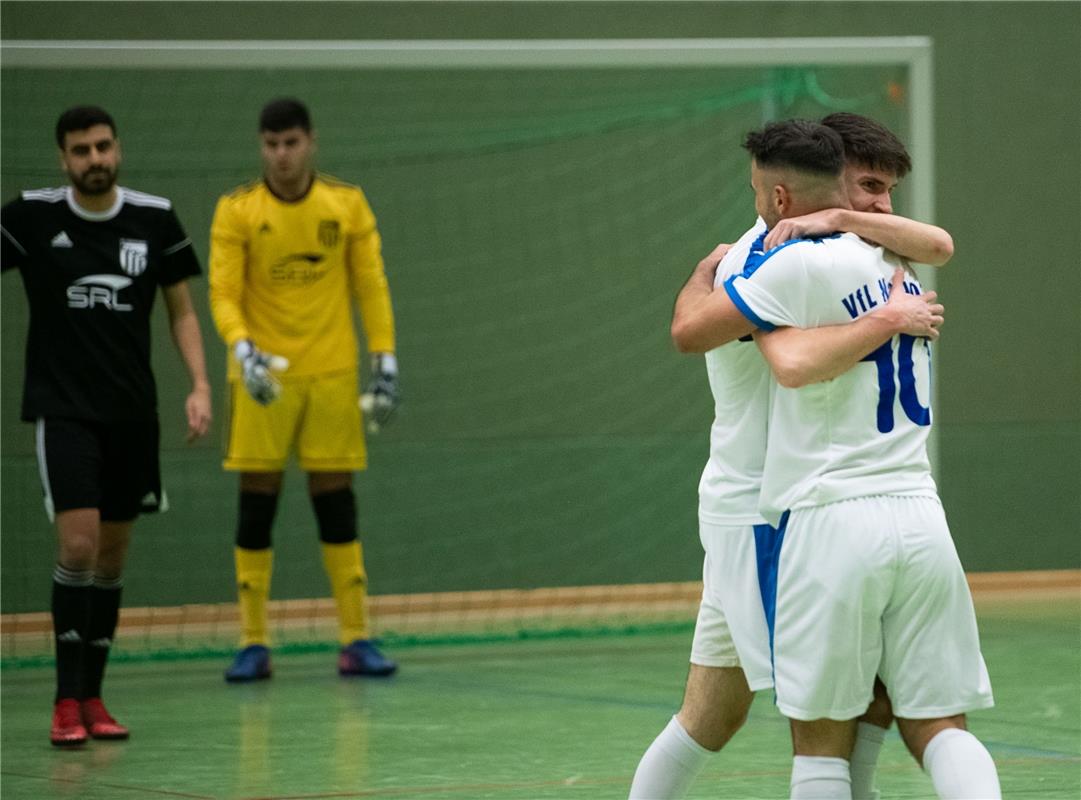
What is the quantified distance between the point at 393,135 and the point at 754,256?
283 inches

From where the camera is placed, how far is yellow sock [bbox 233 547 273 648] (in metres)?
7.90

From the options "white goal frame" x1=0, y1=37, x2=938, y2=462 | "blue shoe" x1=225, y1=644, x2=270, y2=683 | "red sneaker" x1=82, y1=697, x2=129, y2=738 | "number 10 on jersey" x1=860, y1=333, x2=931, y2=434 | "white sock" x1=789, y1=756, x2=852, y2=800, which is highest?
"white goal frame" x1=0, y1=37, x2=938, y2=462

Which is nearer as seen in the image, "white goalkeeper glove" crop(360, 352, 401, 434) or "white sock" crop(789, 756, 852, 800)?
"white sock" crop(789, 756, 852, 800)

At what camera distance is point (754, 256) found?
133 inches

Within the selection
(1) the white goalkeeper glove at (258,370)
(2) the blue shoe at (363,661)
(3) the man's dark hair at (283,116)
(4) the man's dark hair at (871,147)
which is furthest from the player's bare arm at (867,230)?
(2) the blue shoe at (363,661)

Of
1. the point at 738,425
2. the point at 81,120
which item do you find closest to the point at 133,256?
the point at 81,120

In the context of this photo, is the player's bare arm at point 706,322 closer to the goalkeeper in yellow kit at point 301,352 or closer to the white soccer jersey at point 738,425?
the white soccer jersey at point 738,425

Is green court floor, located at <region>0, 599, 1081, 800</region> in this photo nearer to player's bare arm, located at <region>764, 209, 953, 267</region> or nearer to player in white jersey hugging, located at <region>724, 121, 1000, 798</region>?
player in white jersey hugging, located at <region>724, 121, 1000, 798</region>

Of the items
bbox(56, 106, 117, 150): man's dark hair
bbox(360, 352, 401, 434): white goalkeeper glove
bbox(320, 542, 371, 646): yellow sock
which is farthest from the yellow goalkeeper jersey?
bbox(56, 106, 117, 150): man's dark hair

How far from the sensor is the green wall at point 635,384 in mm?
9805

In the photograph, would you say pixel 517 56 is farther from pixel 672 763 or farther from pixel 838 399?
pixel 838 399

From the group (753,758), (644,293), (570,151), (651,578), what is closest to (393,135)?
(570,151)

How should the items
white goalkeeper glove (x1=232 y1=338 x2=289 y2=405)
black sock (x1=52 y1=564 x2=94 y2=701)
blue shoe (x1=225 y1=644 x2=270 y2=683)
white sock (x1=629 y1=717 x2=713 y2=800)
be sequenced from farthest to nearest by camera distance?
blue shoe (x1=225 y1=644 x2=270 y2=683)
white goalkeeper glove (x1=232 y1=338 x2=289 y2=405)
black sock (x1=52 y1=564 x2=94 y2=701)
white sock (x1=629 y1=717 x2=713 y2=800)

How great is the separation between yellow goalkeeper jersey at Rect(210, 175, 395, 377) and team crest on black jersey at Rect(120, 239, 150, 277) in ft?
4.41
